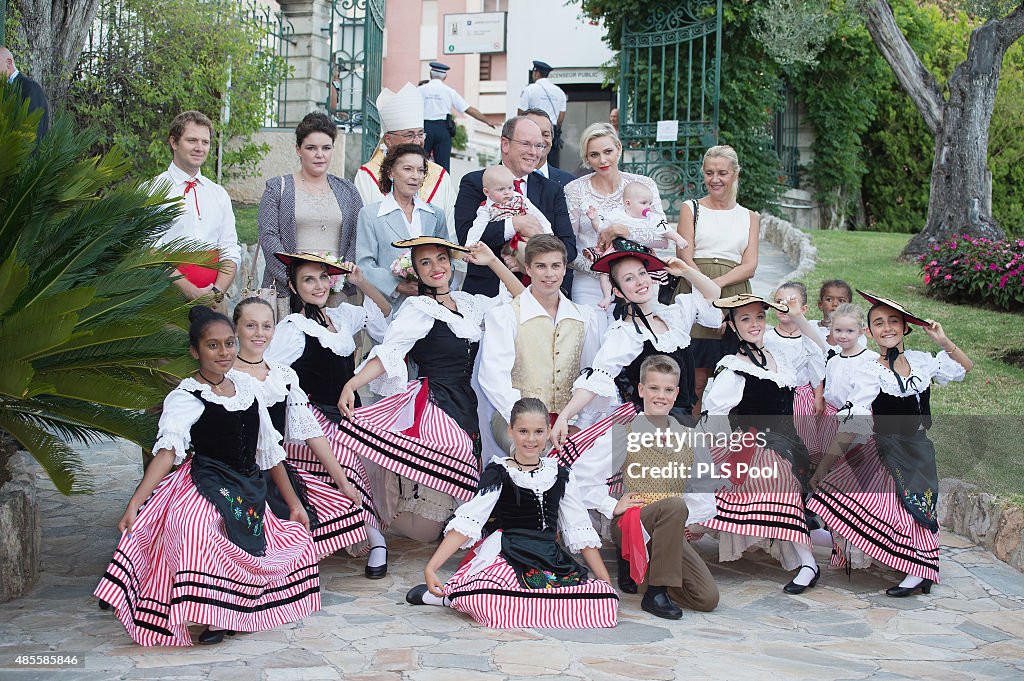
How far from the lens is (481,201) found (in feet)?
20.5

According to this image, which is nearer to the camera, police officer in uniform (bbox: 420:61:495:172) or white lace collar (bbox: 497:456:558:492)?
white lace collar (bbox: 497:456:558:492)

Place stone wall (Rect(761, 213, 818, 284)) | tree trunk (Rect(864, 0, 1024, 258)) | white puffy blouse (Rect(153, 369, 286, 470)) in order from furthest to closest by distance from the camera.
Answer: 1. tree trunk (Rect(864, 0, 1024, 258))
2. stone wall (Rect(761, 213, 818, 284))
3. white puffy blouse (Rect(153, 369, 286, 470))

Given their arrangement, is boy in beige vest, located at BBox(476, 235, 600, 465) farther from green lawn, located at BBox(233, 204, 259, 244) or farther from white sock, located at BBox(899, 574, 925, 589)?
green lawn, located at BBox(233, 204, 259, 244)

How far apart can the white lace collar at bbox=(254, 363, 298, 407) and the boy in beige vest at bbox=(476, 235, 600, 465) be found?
0.95 meters

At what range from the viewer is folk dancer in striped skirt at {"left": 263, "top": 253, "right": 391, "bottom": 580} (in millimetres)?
5473

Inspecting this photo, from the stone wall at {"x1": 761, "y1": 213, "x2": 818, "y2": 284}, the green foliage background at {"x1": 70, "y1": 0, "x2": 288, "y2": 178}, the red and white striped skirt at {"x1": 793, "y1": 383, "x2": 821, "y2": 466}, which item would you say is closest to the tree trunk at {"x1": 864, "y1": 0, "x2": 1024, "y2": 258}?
the stone wall at {"x1": 761, "y1": 213, "x2": 818, "y2": 284}

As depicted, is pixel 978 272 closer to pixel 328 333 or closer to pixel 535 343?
pixel 535 343

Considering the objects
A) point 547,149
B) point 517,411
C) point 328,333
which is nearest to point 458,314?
point 328,333

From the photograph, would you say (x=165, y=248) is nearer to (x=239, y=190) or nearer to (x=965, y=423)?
(x=965, y=423)

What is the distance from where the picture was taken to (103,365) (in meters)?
4.87

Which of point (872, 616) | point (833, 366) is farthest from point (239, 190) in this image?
point (872, 616)

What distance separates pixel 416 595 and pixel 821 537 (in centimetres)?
225

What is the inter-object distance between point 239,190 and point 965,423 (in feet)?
30.2

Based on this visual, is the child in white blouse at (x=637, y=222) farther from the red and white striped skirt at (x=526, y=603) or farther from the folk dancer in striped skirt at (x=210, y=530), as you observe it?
the folk dancer in striped skirt at (x=210, y=530)
